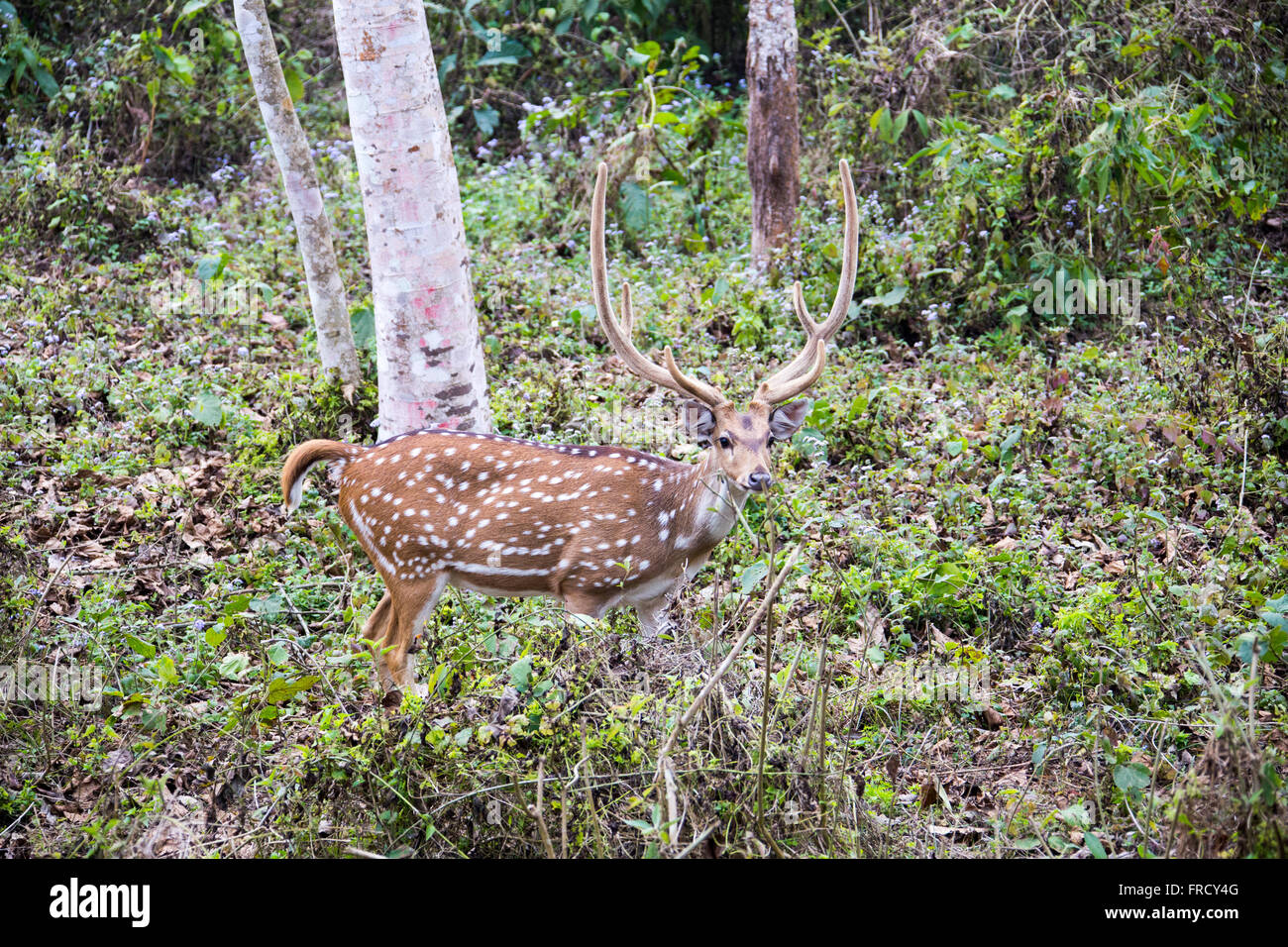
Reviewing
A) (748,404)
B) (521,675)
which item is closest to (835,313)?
(748,404)

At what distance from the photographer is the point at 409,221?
5582 mm

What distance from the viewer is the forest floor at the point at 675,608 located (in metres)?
3.65

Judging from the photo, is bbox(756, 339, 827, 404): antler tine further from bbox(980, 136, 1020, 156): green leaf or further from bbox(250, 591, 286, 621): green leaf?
bbox(980, 136, 1020, 156): green leaf

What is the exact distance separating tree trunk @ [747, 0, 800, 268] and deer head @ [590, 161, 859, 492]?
3.64 meters

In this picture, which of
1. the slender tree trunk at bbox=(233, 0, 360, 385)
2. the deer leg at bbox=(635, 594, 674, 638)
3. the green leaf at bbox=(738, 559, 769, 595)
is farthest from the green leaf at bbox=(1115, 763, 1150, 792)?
the slender tree trunk at bbox=(233, 0, 360, 385)

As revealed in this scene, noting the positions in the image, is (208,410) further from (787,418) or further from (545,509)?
(787,418)

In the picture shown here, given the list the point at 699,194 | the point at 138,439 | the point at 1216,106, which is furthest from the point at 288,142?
the point at 1216,106

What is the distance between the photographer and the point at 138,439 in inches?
270

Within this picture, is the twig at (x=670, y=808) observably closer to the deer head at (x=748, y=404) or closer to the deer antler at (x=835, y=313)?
the deer head at (x=748, y=404)

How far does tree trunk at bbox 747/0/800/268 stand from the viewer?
8.86m

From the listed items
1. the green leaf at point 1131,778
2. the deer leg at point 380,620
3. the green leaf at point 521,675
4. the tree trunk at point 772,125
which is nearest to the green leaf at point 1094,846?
the green leaf at point 1131,778

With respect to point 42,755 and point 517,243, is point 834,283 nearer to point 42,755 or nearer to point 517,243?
point 517,243

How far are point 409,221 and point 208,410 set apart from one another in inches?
85.8
